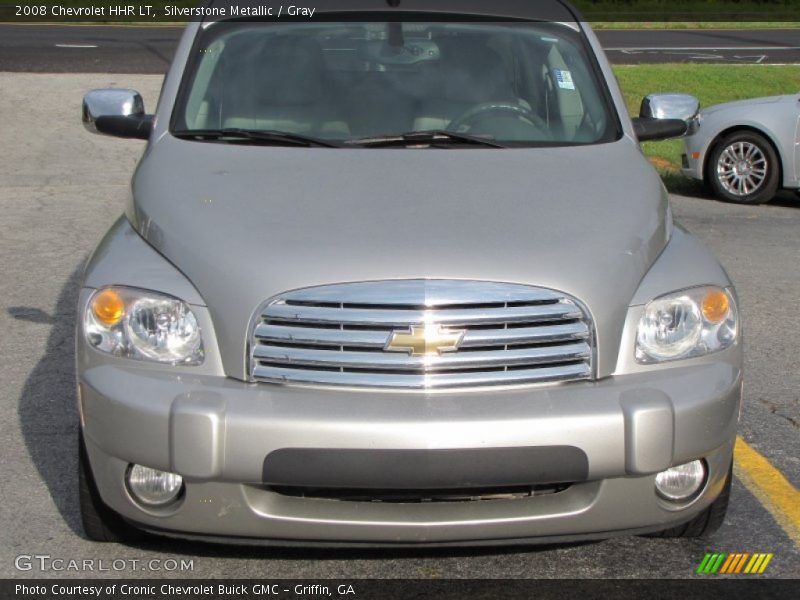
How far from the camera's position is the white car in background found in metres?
11.3

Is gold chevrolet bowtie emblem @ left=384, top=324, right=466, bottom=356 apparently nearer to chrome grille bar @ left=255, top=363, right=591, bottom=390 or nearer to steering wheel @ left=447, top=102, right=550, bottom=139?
chrome grille bar @ left=255, top=363, right=591, bottom=390

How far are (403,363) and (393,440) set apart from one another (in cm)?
26

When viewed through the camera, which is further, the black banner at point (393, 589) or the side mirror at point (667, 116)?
the side mirror at point (667, 116)

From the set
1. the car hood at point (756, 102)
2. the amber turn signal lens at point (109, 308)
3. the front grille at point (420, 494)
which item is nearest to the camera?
the front grille at point (420, 494)

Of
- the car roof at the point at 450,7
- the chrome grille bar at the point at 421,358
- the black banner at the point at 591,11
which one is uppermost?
the car roof at the point at 450,7

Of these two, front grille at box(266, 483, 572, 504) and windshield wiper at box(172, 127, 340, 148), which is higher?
windshield wiper at box(172, 127, 340, 148)

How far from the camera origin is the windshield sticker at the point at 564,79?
5.18 meters

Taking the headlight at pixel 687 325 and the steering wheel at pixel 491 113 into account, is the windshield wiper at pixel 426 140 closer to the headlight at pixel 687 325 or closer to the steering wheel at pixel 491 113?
the steering wheel at pixel 491 113

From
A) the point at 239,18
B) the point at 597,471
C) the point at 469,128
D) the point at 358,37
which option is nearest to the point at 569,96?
the point at 469,128

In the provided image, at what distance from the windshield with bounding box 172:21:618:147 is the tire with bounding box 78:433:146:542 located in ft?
4.86

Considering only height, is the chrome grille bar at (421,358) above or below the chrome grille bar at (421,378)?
above

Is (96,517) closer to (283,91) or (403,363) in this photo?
(403,363)

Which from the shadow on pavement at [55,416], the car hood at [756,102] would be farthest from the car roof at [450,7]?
the car hood at [756,102]

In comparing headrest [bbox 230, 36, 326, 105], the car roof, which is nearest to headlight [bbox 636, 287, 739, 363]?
headrest [bbox 230, 36, 326, 105]
